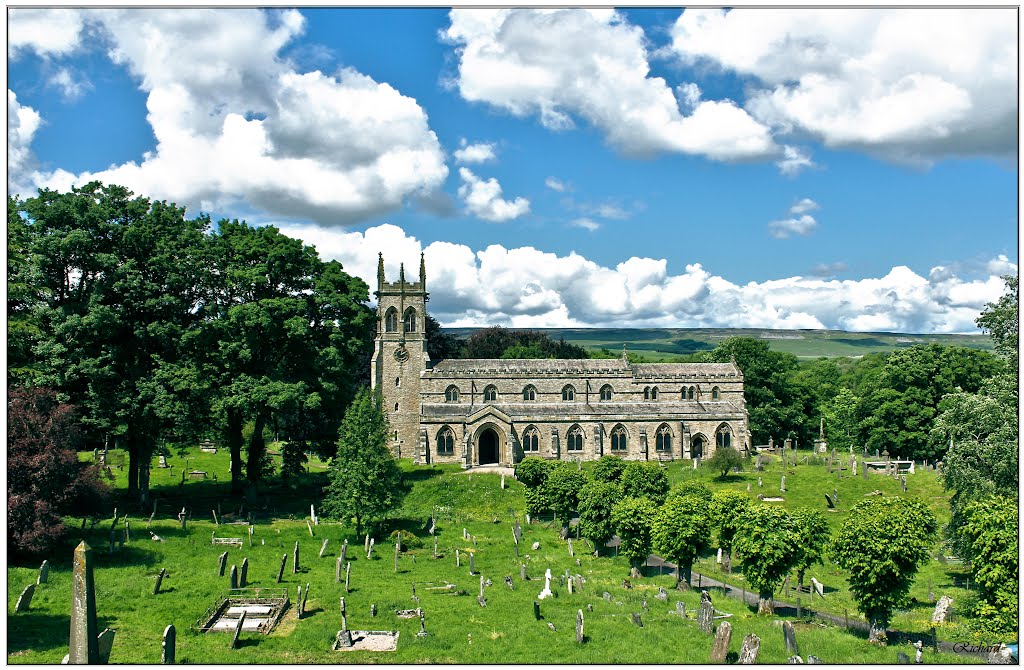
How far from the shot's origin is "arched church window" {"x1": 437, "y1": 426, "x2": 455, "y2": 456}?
56.3 m

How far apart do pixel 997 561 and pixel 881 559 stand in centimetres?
301

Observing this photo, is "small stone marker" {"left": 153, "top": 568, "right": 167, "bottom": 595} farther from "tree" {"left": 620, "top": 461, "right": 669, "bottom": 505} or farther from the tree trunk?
"tree" {"left": 620, "top": 461, "right": 669, "bottom": 505}

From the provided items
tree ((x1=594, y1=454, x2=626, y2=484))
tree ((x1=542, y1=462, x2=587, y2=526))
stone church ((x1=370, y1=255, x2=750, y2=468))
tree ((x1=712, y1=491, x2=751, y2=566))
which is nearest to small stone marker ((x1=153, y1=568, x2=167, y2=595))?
tree ((x1=542, y1=462, x2=587, y2=526))

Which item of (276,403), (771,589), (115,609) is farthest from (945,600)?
(276,403)

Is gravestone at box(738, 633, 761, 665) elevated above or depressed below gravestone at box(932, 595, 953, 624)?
above

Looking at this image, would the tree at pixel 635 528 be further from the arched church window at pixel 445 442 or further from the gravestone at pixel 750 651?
the arched church window at pixel 445 442

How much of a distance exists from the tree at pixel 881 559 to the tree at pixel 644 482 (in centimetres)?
1424

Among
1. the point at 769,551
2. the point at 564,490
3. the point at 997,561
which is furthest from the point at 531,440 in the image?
the point at 997,561

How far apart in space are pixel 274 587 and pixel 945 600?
22487 mm

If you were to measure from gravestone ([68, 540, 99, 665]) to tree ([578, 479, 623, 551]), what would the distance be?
2091cm

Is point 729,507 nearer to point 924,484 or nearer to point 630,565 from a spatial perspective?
point 630,565

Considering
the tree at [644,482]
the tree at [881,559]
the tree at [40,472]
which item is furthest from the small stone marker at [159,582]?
the tree at [881,559]

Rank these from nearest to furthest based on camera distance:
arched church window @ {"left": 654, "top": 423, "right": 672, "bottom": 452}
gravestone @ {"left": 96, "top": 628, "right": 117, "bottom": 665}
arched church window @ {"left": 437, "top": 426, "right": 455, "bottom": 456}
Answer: gravestone @ {"left": 96, "top": 628, "right": 117, "bottom": 665} → arched church window @ {"left": 437, "top": 426, "right": 455, "bottom": 456} → arched church window @ {"left": 654, "top": 423, "right": 672, "bottom": 452}

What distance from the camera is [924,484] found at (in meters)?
44.8
